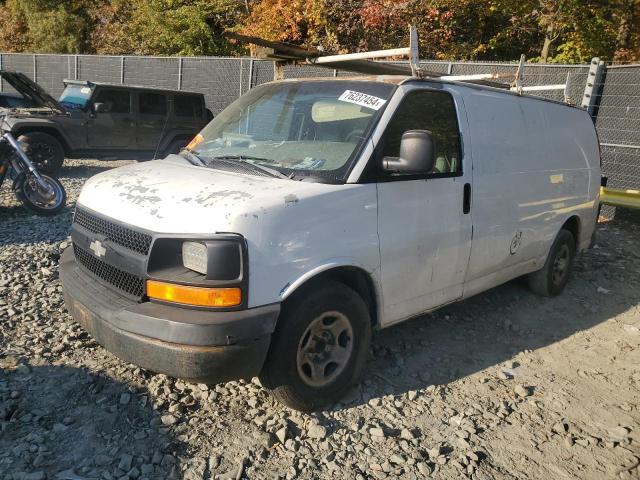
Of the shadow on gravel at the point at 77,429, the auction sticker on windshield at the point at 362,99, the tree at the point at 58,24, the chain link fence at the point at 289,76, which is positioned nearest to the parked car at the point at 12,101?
the chain link fence at the point at 289,76

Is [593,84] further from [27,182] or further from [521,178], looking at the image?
[27,182]

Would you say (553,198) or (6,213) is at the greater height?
(553,198)

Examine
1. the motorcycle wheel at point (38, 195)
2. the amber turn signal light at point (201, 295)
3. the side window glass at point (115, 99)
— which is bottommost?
the motorcycle wheel at point (38, 195)

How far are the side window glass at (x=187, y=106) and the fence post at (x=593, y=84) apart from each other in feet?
26.2

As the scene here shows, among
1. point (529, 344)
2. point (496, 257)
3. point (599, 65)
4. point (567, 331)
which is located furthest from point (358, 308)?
point (599, 65)

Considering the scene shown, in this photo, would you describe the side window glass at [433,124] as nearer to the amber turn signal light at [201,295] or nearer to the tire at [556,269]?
the amber turn signal light at [201,295]

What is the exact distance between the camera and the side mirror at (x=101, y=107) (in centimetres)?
1104

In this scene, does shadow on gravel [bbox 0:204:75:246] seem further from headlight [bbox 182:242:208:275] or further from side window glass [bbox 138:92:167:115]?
side window glass [bbox 138:92:167:115]

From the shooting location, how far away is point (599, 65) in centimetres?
885

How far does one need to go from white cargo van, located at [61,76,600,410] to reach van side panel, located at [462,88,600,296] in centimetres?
2

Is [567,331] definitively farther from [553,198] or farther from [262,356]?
[262,356]

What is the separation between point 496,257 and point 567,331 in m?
1.18

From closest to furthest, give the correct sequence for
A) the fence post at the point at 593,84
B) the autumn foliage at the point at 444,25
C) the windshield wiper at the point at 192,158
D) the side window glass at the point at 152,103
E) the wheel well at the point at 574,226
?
the windshield wiper at the point at 192,158 < the wheel well at the point at 574,226 < the fence post at the point at 593,84 < the side window glass at the point at 152,103 < the autumn foliage at the point at 444,25

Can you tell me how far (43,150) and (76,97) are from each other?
5.52 feet
